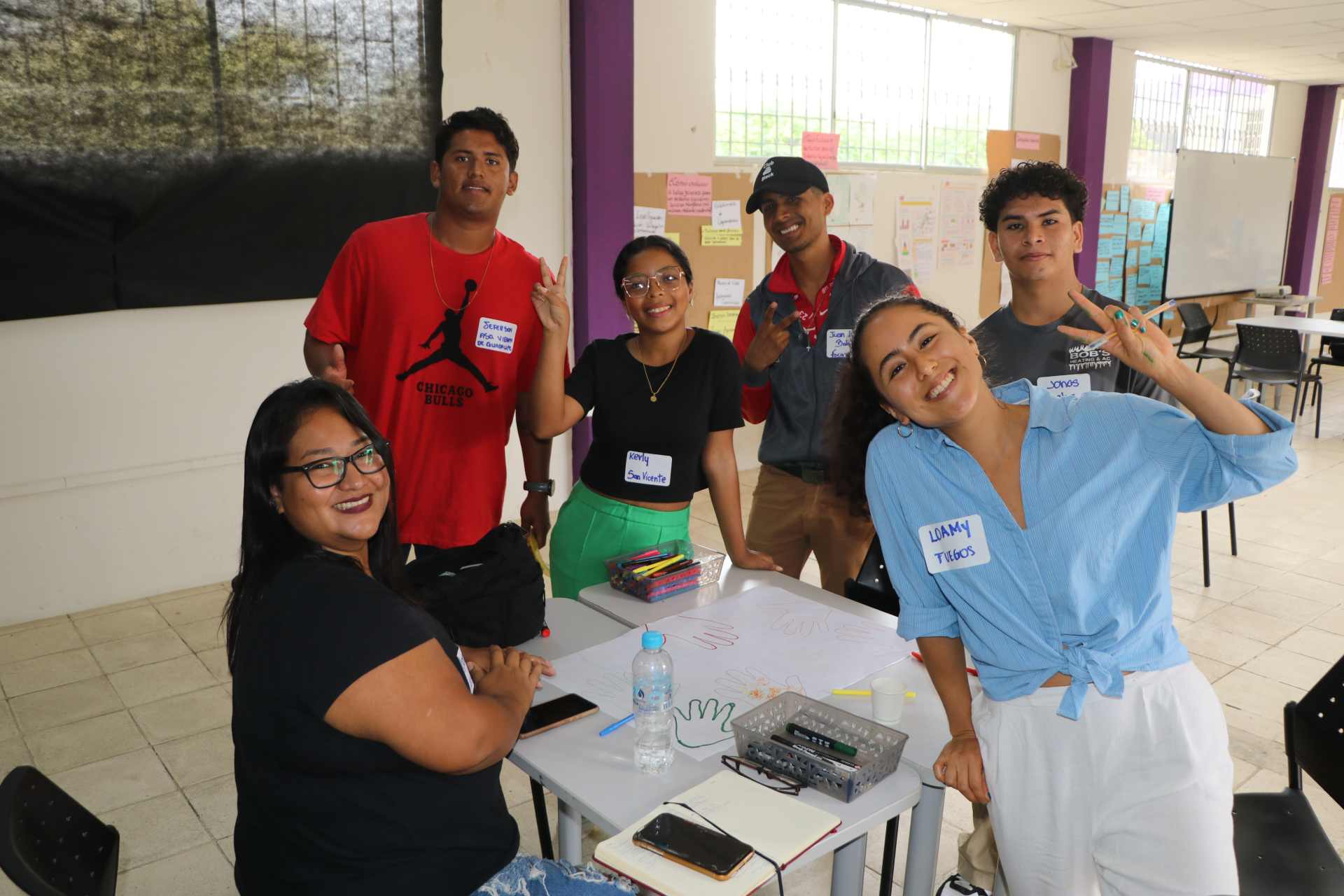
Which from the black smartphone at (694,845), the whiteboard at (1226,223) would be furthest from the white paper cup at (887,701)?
the whiteboard at (1226,223)

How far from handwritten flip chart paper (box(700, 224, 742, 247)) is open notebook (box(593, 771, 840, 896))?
15.0ft

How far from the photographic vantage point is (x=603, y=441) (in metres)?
2.44

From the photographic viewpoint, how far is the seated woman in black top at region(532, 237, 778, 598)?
240 centimetres

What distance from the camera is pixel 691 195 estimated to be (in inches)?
220

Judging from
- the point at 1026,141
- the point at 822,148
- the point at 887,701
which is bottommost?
the point at 887,701

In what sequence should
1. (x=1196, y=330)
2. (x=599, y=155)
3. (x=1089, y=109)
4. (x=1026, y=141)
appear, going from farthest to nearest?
1. (x=1196, y=330)
2. (x=1089, y=109)
3. (x=1026, y=141)
4. (x=599, y=155)

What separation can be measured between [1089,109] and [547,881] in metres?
7.92

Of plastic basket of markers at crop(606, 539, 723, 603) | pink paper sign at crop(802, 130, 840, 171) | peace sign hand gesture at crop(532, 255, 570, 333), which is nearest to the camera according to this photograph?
plastic basket of markers at crop(606, 539, 723, 603)

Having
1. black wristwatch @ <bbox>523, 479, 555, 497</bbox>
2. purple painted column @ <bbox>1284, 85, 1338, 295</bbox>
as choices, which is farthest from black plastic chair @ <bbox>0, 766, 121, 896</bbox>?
purple painted column @ <bbox>1284, 85, 1338, 295</bbox>

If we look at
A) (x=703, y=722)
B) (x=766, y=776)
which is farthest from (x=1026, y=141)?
(x=766, y=776)

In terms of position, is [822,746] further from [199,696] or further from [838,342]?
[199,696]

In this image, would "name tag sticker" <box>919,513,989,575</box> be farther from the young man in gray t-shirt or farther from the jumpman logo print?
the jumpman logo print

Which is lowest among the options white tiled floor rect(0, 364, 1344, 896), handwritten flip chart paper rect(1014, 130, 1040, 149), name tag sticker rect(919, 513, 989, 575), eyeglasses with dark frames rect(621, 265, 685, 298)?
white tiled floor rect(0, 364, 1344, 896)

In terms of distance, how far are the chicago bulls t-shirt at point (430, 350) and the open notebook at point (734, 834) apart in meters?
1.37
